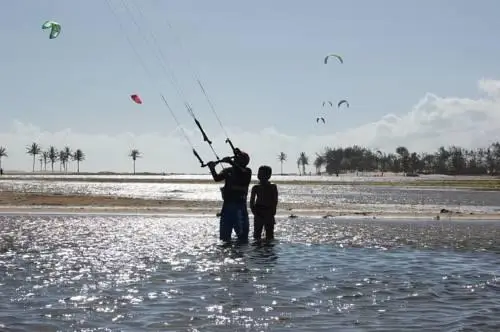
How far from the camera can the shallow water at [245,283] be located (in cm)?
865

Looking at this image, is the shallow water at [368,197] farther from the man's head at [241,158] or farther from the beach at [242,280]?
the man's head at [241,158]

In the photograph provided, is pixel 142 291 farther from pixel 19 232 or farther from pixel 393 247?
pixel 19 232

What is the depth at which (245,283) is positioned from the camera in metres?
11.7

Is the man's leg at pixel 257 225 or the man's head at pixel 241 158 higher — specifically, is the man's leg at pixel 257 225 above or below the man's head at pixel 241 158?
below

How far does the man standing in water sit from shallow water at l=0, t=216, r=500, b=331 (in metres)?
0.85

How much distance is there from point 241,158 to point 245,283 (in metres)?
6.83

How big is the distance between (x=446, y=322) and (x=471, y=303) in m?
1.65

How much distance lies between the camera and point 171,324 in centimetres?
835

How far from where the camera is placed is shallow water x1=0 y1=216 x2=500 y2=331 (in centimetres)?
865

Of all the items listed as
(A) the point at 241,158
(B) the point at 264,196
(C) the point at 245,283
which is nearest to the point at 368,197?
(B) the point at 264,196

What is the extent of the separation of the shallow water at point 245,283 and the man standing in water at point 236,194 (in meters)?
0.85

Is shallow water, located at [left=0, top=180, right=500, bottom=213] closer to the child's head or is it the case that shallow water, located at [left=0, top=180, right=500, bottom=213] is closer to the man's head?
the child's head

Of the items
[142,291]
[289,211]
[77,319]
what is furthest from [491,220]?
[77,319]

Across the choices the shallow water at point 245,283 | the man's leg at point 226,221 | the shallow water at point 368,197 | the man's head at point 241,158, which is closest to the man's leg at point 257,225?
the shallow water at point 245,283
